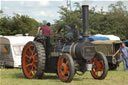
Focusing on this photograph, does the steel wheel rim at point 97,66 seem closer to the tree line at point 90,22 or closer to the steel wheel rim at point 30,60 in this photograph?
the steel wheel rim at point 30,60

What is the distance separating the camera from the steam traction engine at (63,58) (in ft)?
33.2

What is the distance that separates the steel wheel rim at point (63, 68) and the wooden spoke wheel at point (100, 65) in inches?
52.3

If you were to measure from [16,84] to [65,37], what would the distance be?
2.67 m

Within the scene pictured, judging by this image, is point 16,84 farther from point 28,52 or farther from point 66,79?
point 28,52

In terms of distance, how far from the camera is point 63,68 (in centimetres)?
1008

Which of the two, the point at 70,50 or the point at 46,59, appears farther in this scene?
the point at 46,59

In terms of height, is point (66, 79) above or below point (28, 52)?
below

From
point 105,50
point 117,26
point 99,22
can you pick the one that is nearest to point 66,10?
point 99,22

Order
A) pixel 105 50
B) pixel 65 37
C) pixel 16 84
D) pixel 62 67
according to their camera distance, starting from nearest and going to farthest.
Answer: pixel 16 84
pixel 62 67
pixel 65 37
pixel 105 50

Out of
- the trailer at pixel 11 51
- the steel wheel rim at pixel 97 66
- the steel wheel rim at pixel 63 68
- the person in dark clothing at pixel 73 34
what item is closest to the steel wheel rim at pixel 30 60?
the steel wheel rim at pixel 63 68

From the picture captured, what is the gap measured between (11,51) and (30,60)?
26.8 feet

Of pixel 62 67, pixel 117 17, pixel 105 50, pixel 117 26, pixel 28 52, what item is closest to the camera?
pixel 62 67

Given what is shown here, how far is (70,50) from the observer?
10.5 metres

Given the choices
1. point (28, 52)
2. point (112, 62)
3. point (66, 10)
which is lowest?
point (112, 62)
